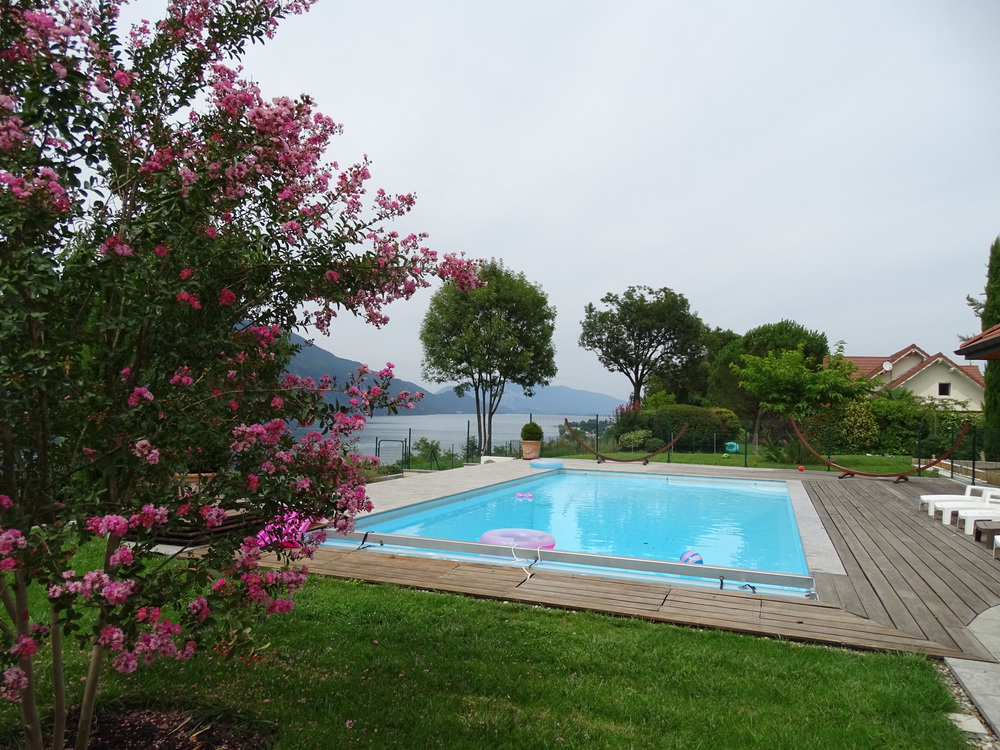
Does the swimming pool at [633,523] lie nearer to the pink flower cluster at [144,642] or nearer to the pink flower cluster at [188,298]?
the pink flower cluster at [144,642]

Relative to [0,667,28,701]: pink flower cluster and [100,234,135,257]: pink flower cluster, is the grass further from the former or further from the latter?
[100,234,135,257]: pink flower cluster

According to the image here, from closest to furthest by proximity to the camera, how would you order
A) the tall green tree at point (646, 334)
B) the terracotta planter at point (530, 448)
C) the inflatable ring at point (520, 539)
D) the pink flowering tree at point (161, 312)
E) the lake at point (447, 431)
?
the pink flowering tree at point (161, 312) → the inflatable ring at point (520, 539) → the lake at point (447, 431) → the terracotta planter at point (530, 448) → the tall green tree at point (646, 334)

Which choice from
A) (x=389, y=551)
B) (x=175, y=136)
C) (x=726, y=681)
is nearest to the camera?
(x=175, y=136)

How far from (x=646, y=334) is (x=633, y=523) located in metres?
27.4

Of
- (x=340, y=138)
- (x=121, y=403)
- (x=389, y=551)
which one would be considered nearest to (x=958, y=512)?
(x=389, y=551)

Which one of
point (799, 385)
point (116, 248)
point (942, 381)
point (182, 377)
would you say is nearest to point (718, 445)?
point (799, 385)

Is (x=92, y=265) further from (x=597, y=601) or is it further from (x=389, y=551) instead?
(x=389, y=551)

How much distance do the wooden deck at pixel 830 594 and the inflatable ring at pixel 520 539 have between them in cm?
158

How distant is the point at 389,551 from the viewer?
22.8 feet

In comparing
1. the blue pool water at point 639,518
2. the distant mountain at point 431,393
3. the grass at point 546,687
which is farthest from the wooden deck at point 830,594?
the distant mountain at point 431,393

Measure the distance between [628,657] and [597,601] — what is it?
43.2 inches

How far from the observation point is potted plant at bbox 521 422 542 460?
19.4 meters

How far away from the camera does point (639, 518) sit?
11367 mm

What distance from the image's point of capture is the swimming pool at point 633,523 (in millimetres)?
6586
